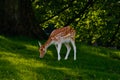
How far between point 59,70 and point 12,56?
3.54 meters

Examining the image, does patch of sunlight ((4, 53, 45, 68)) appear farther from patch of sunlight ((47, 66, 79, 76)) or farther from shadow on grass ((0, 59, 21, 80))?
patch of sunlight ((47, 66, 79, 76))

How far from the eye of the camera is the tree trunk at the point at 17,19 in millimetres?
29109

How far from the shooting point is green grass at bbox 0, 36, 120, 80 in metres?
19.5

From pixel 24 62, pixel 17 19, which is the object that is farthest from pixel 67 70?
pixel 17 19

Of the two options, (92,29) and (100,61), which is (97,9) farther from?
(100,61)

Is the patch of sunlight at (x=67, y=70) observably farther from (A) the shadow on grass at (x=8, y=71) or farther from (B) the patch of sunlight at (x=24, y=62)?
(A) the shadow on grass at (x=8, y=71)

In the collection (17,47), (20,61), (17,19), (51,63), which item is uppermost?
(17,19)

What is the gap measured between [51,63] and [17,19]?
7.97m

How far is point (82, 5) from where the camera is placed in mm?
48125

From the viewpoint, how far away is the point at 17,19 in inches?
1154

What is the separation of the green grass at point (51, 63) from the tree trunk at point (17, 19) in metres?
0.77

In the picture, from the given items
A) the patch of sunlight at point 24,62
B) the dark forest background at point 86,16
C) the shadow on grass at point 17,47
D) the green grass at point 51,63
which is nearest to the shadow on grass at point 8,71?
the green grass at point 51,63

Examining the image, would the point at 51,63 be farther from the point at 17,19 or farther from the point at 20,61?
the point at 17,19

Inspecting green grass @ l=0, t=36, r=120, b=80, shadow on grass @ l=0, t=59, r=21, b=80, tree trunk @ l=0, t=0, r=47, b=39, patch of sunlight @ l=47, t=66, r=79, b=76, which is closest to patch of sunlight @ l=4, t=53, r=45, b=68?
green grass @ l=0, t=36, r=120, b=80
